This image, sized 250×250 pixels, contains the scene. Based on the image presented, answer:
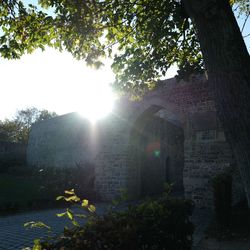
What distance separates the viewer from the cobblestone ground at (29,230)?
566 centimetres

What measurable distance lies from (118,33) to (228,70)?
11.6 ft

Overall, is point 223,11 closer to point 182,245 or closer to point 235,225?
point 182,245

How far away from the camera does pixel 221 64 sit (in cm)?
267

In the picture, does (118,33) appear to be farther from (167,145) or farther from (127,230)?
(167,145)

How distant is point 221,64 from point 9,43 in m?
4.03

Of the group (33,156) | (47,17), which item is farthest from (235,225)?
(33,156)

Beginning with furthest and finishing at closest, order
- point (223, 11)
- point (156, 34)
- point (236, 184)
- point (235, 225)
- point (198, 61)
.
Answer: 1. point (236, 184)
2. point (235, 225)
3. point (198, 61)
4. point (156, 34)
5. point (223, 11)

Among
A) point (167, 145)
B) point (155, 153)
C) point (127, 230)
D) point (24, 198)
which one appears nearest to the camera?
point (127, 230)

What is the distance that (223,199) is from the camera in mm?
7094

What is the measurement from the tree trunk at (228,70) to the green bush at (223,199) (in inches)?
190

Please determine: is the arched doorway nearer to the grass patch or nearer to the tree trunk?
the grass patch

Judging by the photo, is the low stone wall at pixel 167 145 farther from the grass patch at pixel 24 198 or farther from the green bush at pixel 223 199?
the grass patch at pixel 24 198

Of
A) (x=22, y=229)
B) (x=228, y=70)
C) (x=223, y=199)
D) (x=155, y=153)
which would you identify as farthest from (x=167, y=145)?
(x=228, y=70)

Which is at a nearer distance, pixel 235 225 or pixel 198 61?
pixel 198 61
